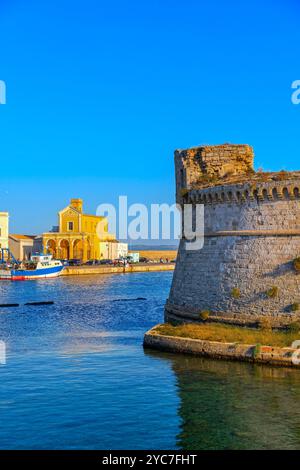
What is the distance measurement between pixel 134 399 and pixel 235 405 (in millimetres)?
2628

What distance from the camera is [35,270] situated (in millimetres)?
75188

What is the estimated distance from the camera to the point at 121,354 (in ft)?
67.8

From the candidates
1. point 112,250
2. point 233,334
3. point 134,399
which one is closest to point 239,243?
point 233,334

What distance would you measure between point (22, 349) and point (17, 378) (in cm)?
494

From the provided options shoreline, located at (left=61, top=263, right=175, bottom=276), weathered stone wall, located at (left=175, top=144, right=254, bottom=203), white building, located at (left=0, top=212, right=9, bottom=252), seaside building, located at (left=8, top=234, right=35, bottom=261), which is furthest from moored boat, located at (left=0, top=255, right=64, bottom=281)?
weathered stone wall, located at (left=175, top=144, right=254, bottom=203)

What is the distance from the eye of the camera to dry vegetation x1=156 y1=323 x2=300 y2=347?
18391 mm

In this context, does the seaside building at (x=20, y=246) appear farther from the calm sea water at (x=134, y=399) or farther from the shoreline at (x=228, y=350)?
the shoreline at (x=228, y=350)

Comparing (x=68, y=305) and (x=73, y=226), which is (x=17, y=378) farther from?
(x=73, y=226)

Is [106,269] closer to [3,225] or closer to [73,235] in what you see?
[73,235]

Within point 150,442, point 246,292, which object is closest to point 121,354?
point 246,292

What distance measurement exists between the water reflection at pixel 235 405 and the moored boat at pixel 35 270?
57.9m

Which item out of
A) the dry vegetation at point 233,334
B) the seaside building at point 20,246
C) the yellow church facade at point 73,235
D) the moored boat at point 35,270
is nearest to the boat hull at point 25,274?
the moored boat at point 35,270

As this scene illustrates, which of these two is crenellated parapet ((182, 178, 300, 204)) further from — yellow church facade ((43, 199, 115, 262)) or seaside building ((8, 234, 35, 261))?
seaside building ((8, 234, 35, 261))

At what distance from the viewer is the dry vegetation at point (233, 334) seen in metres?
18.4
